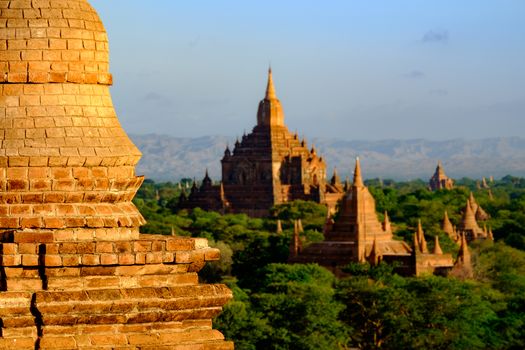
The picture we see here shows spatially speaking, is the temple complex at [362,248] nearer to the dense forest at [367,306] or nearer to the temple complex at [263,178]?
the dense forest at [367,306]

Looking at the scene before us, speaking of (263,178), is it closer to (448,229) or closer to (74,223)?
(448,229)

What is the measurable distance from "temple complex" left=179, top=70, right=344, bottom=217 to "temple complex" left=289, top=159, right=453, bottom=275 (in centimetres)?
6717

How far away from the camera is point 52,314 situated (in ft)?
50.1

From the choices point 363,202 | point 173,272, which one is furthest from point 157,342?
point 363,202

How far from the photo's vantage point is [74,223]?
1565cm

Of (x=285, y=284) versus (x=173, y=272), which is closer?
(x=173, y=272)

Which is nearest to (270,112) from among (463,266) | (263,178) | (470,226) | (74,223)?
(263,178)

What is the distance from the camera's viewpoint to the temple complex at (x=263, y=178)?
172 meters

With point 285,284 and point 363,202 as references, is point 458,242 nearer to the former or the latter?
point 363,202

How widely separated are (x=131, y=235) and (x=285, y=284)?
69100 mm

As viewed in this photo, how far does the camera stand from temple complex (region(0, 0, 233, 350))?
1535 cm

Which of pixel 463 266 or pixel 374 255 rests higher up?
pixel 374 255

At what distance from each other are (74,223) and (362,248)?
83.3 metres

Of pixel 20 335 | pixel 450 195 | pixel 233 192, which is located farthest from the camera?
pixel 450 195
